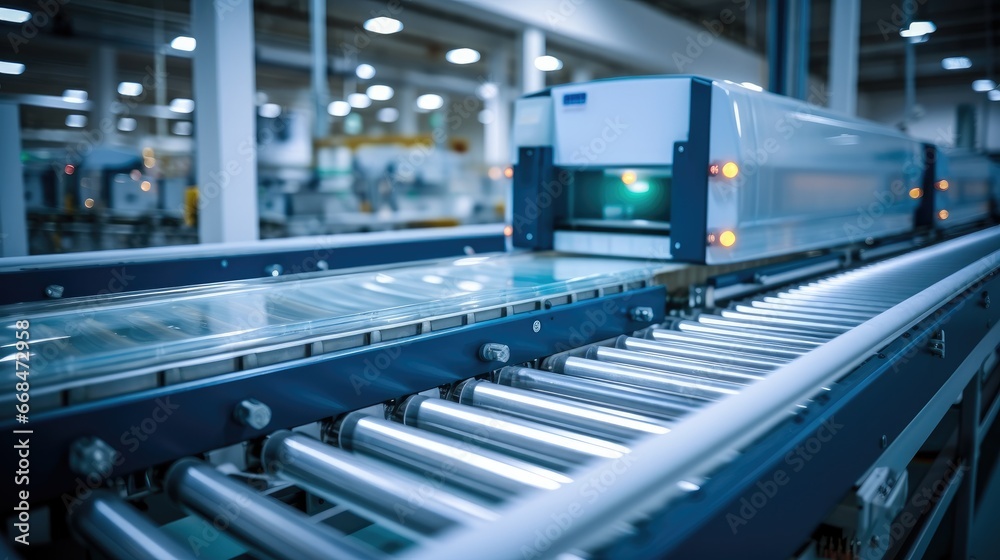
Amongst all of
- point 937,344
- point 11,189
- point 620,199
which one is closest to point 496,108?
point 620,199

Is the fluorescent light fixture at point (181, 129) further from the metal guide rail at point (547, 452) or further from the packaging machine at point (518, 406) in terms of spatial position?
the metal guide rail at point (547, 452)

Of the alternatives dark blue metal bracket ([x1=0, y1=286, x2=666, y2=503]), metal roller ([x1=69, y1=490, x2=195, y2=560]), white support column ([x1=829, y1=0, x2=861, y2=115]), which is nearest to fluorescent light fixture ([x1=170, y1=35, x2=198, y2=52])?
white support column ([x1=829, y1=0, x2=861, y2=115])

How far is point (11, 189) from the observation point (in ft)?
11.5

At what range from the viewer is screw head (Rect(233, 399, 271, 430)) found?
155 centimetres

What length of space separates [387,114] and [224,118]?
1972cm

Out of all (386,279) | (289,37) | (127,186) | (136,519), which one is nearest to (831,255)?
(386,279)

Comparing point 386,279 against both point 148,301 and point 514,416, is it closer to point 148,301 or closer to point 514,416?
point 148,301

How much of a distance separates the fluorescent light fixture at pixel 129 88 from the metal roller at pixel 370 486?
19232 millimetres

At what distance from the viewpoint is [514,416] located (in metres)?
1.74

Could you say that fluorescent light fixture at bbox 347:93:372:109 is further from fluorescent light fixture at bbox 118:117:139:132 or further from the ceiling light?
fluorescent light fixture at bbox 118:117:139:132

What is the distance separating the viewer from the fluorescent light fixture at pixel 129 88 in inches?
696

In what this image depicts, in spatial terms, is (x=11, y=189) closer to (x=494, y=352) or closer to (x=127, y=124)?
(x=494, y=352)

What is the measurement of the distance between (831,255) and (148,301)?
3999 millimetres

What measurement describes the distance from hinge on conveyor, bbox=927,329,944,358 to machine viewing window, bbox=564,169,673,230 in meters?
1.32
